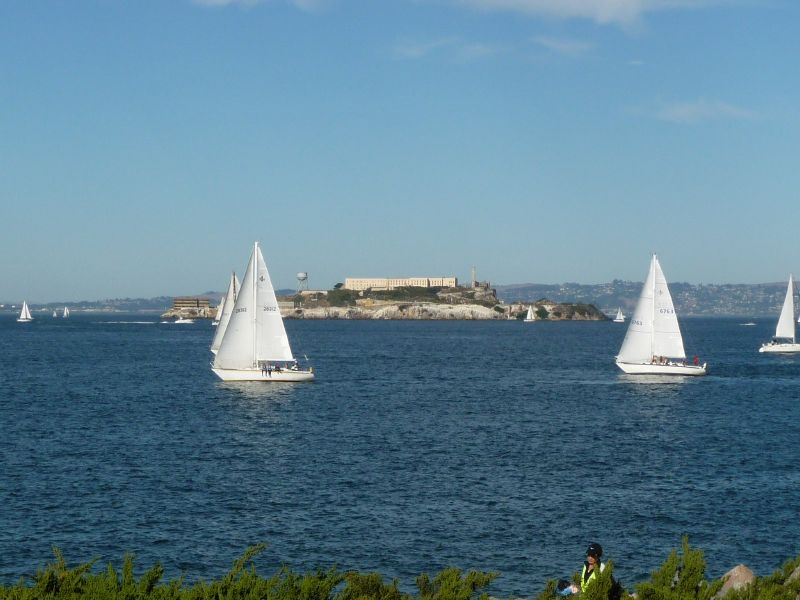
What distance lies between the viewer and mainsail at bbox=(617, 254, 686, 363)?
85.8m

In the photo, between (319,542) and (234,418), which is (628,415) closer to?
(234,418)

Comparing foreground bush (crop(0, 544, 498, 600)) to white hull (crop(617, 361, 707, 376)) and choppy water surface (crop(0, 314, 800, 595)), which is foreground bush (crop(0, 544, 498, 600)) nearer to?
choppy water surface (crop(0, 314, 800, 595))

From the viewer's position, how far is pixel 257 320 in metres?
75.9

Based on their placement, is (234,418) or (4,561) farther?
(234,418)

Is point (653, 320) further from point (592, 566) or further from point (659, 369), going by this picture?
point (592, 566)

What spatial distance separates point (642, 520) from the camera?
33.0 m

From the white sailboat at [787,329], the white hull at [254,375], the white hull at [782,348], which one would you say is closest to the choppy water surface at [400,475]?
the white hull at [254,375]

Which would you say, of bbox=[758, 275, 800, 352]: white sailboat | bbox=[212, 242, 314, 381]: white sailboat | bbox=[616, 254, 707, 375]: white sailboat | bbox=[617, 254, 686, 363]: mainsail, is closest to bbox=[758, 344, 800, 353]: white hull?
bbox=[758, 275, 800, 352]: white sailboat

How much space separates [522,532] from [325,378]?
57.4 meters

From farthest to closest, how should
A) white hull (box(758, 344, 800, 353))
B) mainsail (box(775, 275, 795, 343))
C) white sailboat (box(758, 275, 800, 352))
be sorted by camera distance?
mainsail (box(775, 275, 795, 343)), white sailboat (box(758, 275, 800, 352)), white hull (box(758, 344, 800, 353))

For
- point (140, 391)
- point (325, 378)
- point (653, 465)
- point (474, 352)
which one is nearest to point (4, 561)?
point (653, 465)

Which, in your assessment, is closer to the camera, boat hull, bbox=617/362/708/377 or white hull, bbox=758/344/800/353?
boat hull, bbox=617/362/708/377

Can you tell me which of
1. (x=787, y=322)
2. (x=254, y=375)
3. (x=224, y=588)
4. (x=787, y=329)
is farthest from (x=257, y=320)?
(x=787, y=322)

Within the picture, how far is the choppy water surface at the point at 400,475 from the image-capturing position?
29453 millimetres
